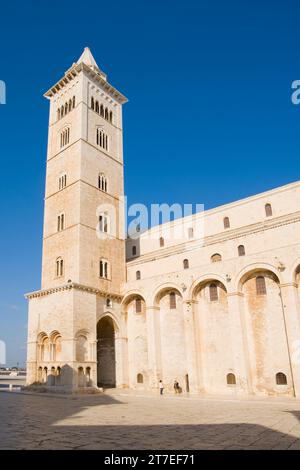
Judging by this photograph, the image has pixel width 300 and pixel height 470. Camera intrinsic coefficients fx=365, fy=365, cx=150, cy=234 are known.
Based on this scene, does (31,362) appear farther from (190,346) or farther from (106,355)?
(190,346)

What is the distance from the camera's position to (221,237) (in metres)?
29.8

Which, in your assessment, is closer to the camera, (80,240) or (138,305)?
(80,240)

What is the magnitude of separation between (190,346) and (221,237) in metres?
9.24

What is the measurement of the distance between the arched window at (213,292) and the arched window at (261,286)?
3.10 m

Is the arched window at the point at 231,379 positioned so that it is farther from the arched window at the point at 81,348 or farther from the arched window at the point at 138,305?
the arched window at the point at 81,348

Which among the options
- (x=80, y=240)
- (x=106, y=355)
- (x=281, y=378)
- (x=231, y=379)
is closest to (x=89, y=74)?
(x=80, y=240)

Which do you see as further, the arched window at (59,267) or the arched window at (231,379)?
the arched window at (59,267)

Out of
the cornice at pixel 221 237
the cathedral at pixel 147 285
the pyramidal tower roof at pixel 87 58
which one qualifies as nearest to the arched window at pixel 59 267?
the cathedral at pixel 147 285

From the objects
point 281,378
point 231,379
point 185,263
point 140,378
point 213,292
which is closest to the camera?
point 281,378

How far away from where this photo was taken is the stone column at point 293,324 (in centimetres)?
2100

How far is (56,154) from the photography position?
34812 millimetres

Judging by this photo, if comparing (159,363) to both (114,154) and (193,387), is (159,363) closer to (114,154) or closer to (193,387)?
(193,387)

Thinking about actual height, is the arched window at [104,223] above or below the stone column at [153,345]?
above
